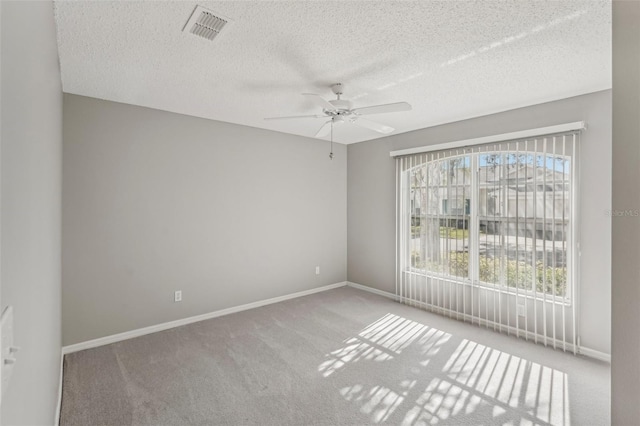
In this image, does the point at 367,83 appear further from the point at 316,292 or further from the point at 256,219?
the point at 316,292

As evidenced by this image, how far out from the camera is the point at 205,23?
199 cm

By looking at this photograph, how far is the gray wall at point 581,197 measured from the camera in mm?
2952

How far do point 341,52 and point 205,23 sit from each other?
957mm

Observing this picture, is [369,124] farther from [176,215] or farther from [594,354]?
[594,354]

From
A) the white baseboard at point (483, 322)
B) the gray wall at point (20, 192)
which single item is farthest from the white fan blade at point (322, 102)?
the white baseboard at point (483, 322)

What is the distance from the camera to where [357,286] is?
546 centimetres

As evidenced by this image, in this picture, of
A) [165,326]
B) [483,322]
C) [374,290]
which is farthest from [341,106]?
[374,290]

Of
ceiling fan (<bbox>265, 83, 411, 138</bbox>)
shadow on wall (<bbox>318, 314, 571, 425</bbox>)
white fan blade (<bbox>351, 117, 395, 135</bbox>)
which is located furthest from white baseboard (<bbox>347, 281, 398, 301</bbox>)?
ceiling fan (<bbox>265, 83, 411, 138</bbox>)

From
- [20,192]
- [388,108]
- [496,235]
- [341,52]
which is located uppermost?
[341,52]

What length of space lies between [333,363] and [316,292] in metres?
2.27

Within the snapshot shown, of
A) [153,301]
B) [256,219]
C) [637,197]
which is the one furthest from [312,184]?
[637,197]

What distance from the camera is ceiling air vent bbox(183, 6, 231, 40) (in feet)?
6.19

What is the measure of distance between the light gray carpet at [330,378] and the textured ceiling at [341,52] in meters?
2.59

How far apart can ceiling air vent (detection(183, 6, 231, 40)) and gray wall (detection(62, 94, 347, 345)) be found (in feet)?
6.12
